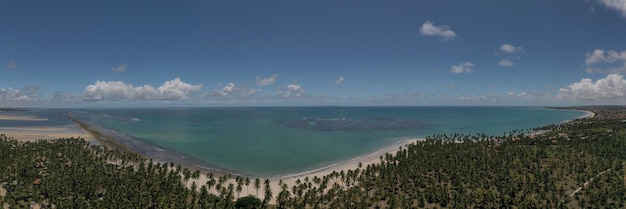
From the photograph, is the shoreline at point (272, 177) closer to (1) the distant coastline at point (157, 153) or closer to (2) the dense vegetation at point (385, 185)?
(1) the distant coastline at point (157, 153)

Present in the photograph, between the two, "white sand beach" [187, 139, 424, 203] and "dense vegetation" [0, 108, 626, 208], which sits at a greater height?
"dense vegetation" [0, 108, 626, 208]

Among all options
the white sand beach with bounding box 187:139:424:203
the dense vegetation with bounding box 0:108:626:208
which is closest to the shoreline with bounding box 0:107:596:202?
the white sand beach with bounding box 187:139:424:203

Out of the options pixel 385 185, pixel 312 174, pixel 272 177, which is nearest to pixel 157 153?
pixel 272 177

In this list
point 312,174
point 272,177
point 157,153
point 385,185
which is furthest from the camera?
point 157,153

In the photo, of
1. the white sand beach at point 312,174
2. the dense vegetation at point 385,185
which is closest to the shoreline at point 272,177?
the white sand beach at point 312,174

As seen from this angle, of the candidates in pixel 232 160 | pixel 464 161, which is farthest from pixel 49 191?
pixel 464 161

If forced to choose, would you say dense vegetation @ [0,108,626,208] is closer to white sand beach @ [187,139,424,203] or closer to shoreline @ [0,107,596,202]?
white sand beach @ [187,139,424,203]

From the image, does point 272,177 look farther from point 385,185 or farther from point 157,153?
point 157,153

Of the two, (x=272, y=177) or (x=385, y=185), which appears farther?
(x=272, y=177)

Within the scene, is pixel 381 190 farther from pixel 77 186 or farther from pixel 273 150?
pixel 273 150
